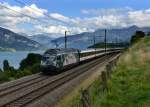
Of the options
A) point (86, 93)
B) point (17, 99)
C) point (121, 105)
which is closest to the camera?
point (86, 93)

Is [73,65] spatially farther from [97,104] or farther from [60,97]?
[97,104]

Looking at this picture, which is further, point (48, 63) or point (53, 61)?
point (48, 63)

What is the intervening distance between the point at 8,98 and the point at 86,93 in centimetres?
1523

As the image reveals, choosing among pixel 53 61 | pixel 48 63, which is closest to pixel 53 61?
pixel 53 61

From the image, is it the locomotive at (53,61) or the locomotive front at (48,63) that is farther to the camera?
the locomotive at (53,61)

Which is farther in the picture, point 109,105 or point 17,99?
point 17,99

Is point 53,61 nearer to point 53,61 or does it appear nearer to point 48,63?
point 53,61

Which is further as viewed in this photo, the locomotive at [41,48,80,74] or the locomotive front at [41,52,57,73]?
the locomotive at [41,48,80,74]

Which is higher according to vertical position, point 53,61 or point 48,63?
point 53,61

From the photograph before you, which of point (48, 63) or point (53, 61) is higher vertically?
point (53, 61)

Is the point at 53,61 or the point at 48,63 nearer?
the point at 53,61

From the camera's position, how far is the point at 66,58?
185 feet

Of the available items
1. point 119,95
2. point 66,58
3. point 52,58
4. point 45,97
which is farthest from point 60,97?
point 66,58

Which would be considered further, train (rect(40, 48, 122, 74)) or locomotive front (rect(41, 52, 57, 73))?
train (rect(40, 48, 122, 74))
